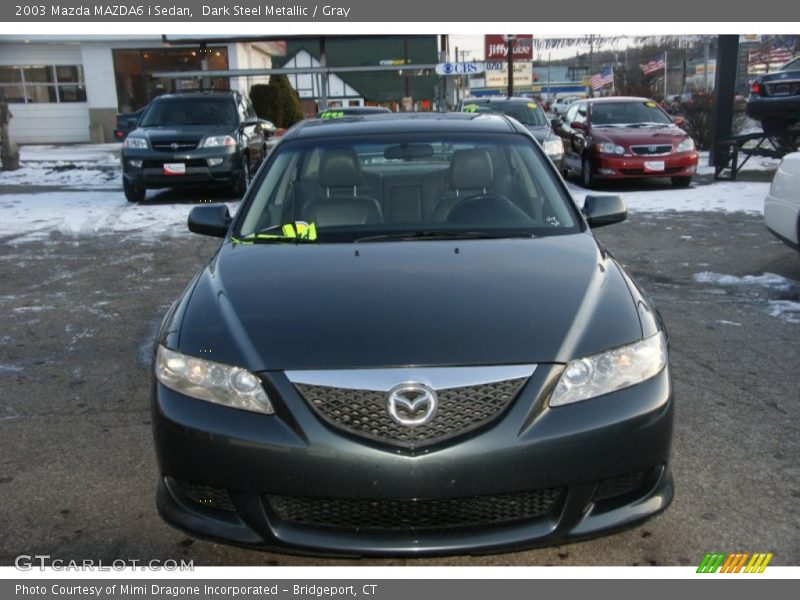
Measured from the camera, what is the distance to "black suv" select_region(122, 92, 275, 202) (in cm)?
1271

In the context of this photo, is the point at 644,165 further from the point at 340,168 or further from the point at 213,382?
the point at 213,382

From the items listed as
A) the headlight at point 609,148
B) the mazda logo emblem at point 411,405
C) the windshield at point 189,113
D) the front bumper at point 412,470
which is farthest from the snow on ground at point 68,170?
the mazda logo emblem at point 411,405

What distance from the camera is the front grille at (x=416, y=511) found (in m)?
2.51

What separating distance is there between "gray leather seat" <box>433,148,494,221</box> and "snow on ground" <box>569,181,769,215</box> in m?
7.10

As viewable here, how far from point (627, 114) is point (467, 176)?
11702 millimetres

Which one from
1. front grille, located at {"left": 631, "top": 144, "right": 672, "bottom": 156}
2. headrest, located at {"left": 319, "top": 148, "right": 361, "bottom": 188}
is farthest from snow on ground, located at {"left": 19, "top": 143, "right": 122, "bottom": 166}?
headrest, located at {"left": 319, "top": 148, "right": 361, "bottom": 188}

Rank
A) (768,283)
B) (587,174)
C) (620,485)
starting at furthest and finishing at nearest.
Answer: (587,174)
(768,283)
(620,485)

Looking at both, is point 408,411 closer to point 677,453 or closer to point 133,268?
point 677,453

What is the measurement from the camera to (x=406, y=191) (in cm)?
424

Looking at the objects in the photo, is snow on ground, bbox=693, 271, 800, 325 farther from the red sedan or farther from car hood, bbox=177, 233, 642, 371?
the red sedan

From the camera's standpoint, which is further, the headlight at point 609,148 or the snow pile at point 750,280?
the headlight at point 609,148

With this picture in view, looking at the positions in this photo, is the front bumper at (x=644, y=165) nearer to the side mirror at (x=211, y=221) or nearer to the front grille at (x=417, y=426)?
the side mirror at (x=211, y=221)

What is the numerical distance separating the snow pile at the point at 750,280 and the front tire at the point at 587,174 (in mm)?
7016

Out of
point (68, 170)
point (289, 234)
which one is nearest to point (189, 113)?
point (68, 170)
